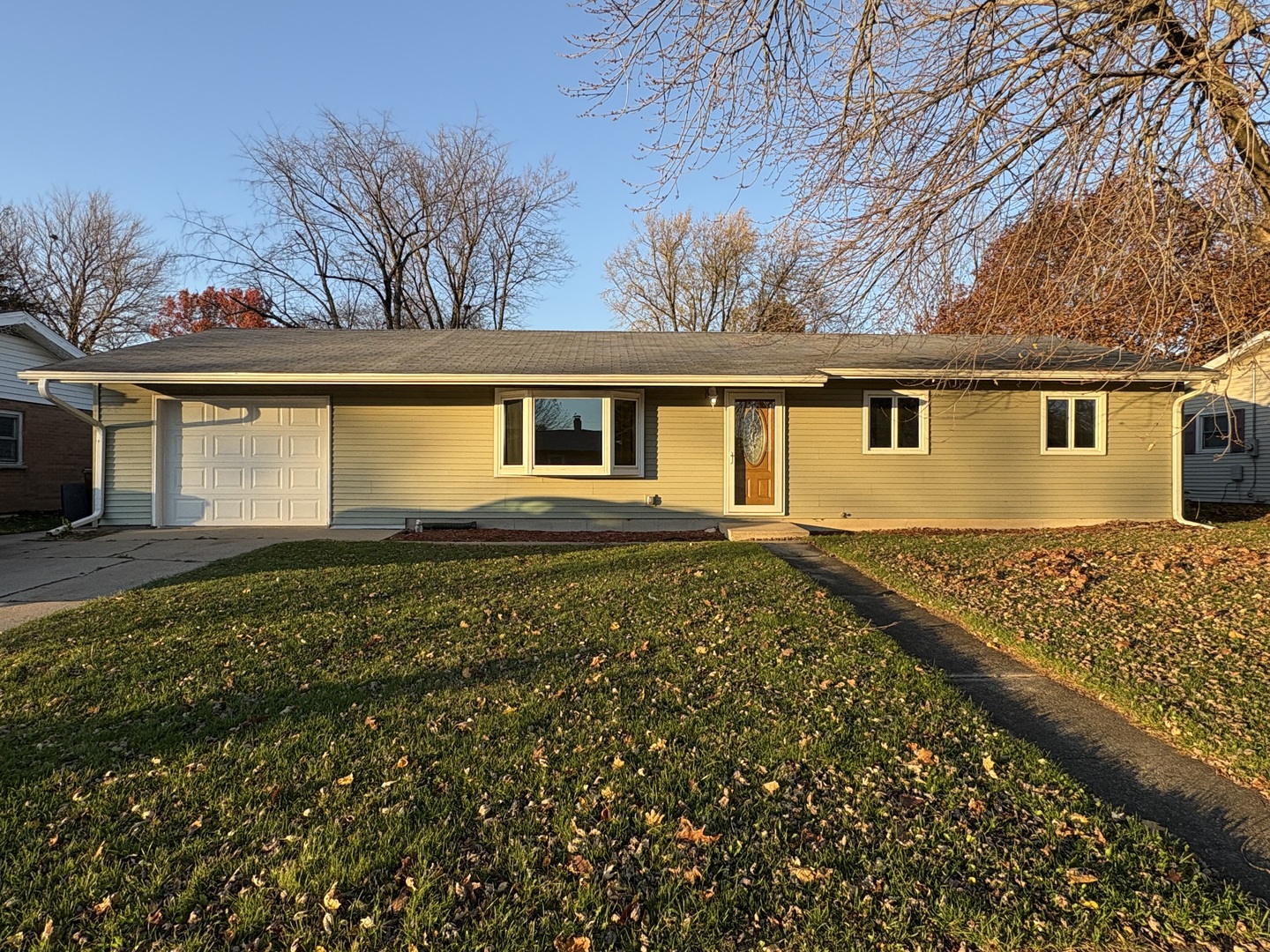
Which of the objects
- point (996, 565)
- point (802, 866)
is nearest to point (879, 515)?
point (996, 565)

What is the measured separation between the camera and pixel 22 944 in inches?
72.6

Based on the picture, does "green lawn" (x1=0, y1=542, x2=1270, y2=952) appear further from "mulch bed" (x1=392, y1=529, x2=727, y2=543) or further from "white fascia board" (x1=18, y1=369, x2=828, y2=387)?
"white fascia board" (x1=18, y1=369, x2=828, y2=387)

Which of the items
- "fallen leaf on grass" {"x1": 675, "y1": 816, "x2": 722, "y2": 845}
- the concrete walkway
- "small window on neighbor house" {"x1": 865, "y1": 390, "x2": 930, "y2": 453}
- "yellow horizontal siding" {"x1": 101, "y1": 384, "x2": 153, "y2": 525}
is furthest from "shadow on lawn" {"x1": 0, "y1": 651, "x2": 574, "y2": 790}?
"yellow horizontal siding" {"x1": 101, "y1": 384, "x2": 153, "y2": 525}

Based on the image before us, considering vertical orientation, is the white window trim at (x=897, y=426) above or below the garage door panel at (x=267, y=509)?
above

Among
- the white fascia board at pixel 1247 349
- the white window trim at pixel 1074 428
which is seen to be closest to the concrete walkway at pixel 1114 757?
the white fascia board at pixel 1247 349

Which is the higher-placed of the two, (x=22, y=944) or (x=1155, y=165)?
(x=1155, y=165)

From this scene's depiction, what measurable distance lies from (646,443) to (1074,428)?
300 inches

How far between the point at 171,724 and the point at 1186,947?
13.5 feet

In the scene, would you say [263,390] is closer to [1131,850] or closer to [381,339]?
[381,339]

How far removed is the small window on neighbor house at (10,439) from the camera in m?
13.6

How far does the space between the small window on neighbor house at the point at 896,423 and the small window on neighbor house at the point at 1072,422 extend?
87.3 inches

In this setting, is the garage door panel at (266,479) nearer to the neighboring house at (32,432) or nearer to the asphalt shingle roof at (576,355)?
the asphalt shingle roof at (576,355)

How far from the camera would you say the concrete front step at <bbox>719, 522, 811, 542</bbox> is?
9.80 m

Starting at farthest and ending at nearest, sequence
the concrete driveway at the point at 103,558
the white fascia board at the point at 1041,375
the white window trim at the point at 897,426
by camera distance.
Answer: the white window trim at the point at 897,426 → the white fascia board at the point at 1041,375 → the concrete driveway at the point at 103,558
